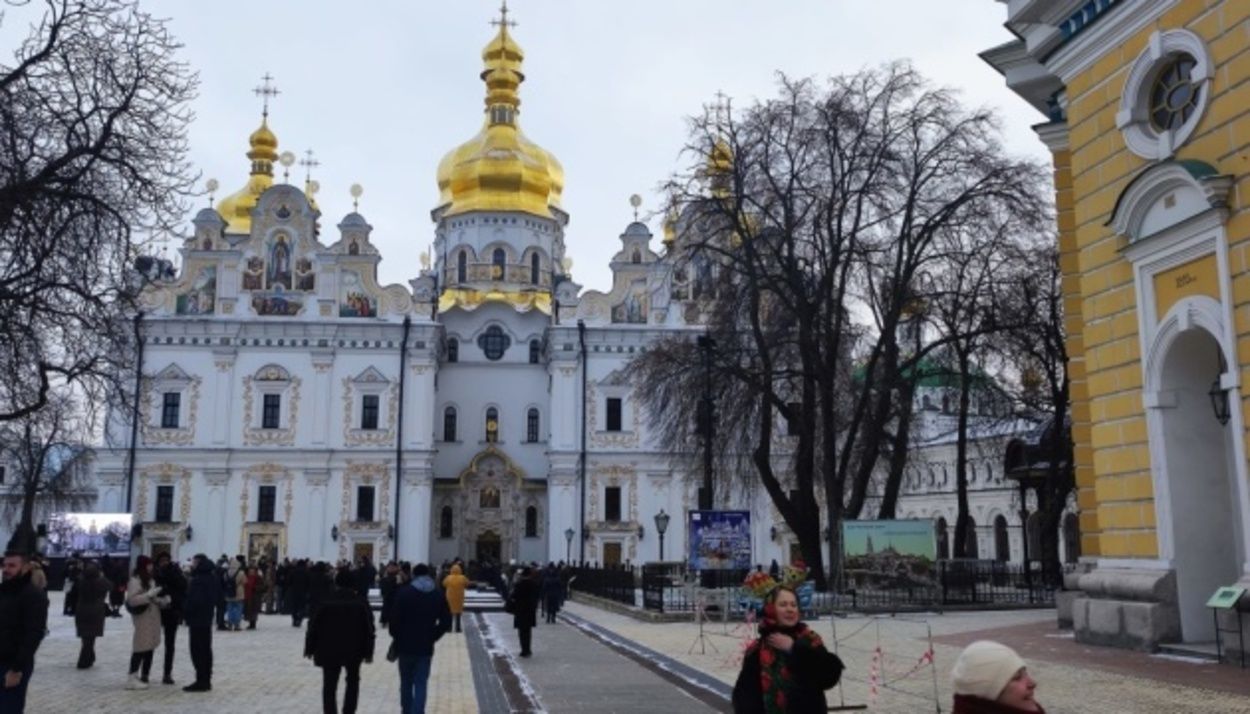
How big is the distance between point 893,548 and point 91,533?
27532 millimetres

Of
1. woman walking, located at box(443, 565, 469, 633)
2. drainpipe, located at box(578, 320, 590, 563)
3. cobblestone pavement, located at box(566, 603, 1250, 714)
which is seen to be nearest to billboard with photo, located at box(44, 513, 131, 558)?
drainpipe, located at box(578, 320, 590, 563)

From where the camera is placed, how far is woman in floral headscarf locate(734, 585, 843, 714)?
548cm

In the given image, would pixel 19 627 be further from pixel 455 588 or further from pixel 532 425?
pixel 532 425

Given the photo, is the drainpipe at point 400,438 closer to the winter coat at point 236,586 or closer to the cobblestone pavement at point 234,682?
the winter coat at point 236,586

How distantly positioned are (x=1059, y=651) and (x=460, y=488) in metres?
42.0

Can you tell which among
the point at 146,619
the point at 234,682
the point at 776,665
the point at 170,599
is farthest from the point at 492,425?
the point at 776,665

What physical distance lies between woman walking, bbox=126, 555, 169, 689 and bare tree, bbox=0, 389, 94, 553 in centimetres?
686

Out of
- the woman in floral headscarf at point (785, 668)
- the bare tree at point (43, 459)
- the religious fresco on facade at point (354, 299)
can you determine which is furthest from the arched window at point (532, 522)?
the woman in floral headscarf at point (785, 668)

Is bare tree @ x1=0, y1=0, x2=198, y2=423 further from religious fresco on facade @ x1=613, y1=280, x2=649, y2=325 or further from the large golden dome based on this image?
the large golden dome

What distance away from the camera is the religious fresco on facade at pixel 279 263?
53.3 meters

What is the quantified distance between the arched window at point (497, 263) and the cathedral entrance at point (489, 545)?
14.9m

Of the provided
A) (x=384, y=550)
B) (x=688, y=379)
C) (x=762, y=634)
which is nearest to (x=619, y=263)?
(x=384, y=550)

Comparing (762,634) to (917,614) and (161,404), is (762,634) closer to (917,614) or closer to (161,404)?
(917,614)

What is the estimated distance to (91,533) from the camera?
3916cm
